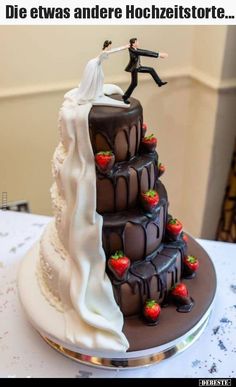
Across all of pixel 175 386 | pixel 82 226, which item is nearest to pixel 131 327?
pixel 175 386

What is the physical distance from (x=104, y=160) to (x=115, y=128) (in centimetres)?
9

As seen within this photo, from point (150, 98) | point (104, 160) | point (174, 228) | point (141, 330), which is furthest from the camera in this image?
point (150, 98)

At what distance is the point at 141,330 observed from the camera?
1.21 meters

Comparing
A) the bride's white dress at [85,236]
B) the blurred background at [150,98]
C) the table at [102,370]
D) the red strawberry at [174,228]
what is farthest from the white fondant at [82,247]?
the blurred background at [150,98]

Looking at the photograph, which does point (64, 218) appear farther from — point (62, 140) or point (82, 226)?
point (62, 140)

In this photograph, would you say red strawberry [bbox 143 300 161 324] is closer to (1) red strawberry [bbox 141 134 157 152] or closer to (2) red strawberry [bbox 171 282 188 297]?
(2) red strawberry [bbox 171 282 188 297]

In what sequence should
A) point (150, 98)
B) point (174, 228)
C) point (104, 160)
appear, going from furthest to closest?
point (150, 98), point (174, 228), point (104, 160)

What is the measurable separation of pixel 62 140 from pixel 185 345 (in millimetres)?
692

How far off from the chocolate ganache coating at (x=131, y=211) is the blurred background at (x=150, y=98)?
927 mm

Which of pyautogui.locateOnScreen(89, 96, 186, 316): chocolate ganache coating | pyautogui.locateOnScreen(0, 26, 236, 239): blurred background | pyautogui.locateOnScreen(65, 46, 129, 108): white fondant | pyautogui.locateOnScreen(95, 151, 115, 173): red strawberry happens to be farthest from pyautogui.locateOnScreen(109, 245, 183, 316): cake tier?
pyautogui.locateOnScreen(0, 26, 236, 239): blurred background

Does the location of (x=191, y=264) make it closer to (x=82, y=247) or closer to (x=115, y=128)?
(x=82, y=247)

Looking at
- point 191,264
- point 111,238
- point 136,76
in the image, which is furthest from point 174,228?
point 136,76

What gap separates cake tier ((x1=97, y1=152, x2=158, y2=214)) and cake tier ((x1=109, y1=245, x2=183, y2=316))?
19 cm

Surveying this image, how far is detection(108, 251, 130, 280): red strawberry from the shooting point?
3.87 feet
